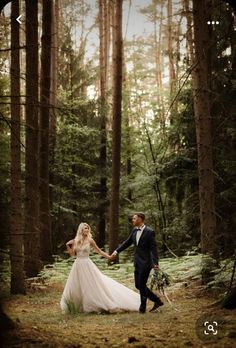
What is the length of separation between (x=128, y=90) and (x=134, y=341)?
2076 cm

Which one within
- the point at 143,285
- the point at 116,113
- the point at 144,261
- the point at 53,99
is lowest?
the point at 143,285

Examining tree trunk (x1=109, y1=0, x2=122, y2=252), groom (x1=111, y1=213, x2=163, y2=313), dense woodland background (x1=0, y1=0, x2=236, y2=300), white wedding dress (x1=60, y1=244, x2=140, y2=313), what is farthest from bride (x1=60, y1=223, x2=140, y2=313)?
tree trunk (x1=109, y1=0, x2=122, y2=252)

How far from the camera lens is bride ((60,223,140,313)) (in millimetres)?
8734

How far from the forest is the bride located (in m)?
0.67

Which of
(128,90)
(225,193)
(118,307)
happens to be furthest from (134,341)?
(128,90)

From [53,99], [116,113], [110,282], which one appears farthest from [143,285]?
[53,99]

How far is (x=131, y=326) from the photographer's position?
22.3ft

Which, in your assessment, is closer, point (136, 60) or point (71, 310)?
point (71, 310)

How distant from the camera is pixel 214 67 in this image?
12023 mm

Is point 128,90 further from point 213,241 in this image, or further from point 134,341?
point 134,341

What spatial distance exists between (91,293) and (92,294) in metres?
0.03

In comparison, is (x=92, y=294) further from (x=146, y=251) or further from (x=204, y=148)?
(x=204, y=148)

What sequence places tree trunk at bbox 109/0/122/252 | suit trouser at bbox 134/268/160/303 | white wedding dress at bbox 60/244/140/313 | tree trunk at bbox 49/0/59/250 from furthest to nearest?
tree trunk at bbox 49/0/59/250 < tree trunk at bbox 109/0/122/252 < white wedding dress at bbox 60/244/140/313 < suit trouser at bbox 134/268/160/303

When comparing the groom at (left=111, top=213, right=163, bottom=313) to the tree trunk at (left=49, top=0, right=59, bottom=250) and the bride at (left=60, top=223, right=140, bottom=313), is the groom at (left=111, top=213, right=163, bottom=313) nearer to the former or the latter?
the bride at (left=60, top=223, right=140, bottom=313)
